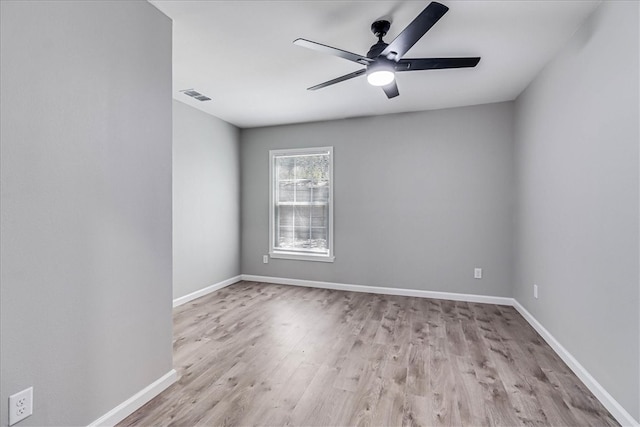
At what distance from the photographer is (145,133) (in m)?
1.96

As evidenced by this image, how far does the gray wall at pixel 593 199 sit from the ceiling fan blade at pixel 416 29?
106 centimetres

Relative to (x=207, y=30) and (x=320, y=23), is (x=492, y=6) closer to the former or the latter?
(x=320, y=23)

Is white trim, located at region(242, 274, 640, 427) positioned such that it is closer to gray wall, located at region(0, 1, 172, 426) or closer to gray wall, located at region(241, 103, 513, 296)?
gray wall, located at region(241, 103, 513, 296)

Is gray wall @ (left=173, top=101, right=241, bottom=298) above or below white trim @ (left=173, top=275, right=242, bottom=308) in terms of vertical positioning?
above

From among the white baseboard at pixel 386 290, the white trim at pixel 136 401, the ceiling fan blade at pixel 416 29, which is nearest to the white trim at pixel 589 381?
the white baseboard at pixel 386 290

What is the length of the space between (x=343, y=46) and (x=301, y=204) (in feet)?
8.94

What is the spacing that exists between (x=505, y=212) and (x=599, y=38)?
7.47 feet

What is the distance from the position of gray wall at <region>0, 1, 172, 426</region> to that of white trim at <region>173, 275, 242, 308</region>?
186cm

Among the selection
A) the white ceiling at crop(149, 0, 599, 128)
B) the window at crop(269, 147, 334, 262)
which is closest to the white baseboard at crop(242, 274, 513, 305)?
the window at crop(269, 147, 334, 262)

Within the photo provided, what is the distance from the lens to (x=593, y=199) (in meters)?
2.06

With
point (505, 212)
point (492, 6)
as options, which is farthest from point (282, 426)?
point (505, 212)

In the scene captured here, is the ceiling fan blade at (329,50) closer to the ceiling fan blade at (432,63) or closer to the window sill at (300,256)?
the ceiling fan blade at (432,63)

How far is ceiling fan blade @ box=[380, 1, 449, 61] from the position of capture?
1638mm

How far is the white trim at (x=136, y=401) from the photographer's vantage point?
170 cm
